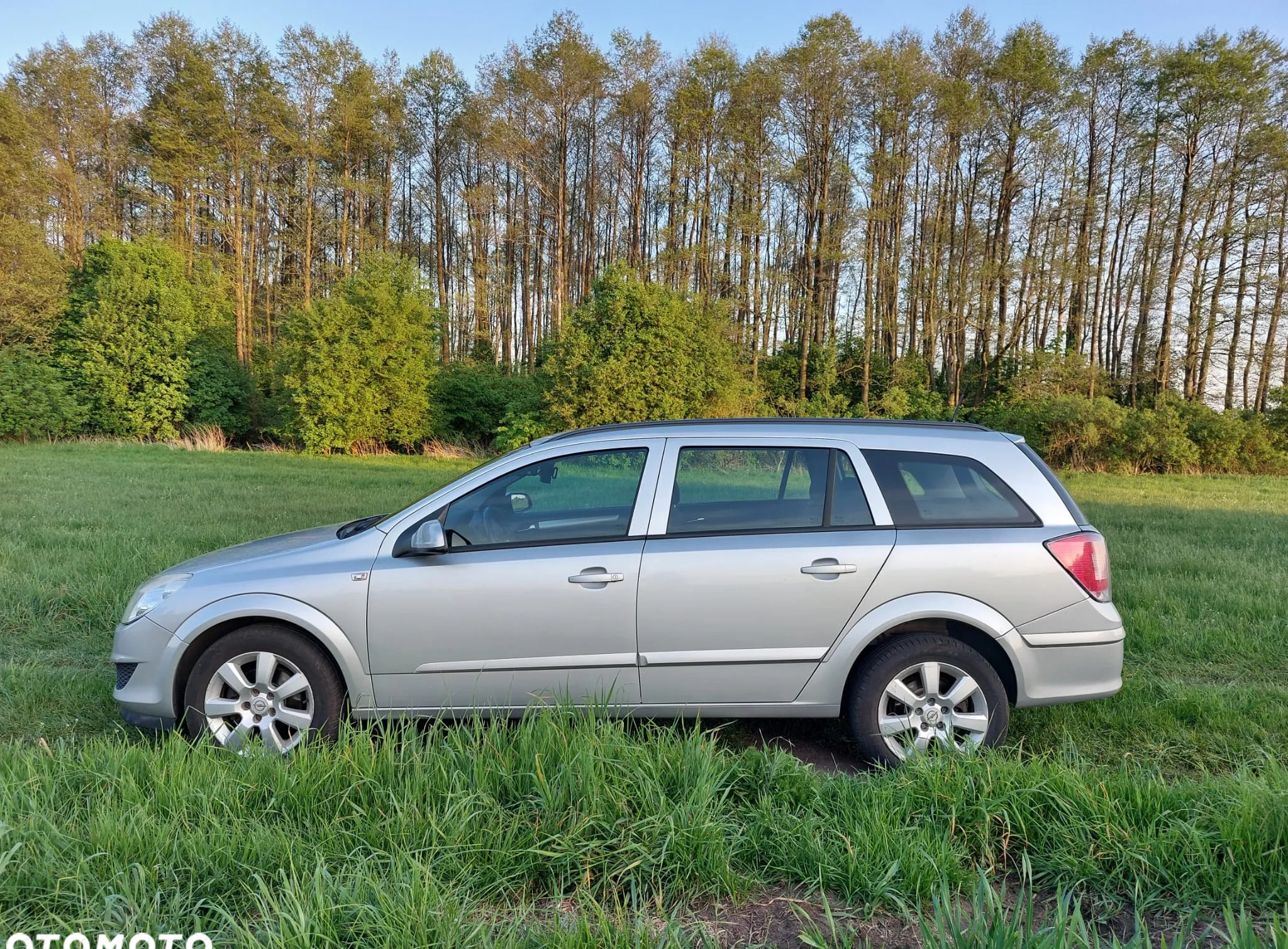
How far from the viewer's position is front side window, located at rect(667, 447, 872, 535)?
379cm

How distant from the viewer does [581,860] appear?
8.03 ft

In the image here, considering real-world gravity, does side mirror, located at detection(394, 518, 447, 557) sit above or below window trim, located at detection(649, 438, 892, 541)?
below

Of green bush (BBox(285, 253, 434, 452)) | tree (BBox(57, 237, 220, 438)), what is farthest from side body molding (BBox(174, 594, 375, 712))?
tree (BBox(57, 237, 220, 438))

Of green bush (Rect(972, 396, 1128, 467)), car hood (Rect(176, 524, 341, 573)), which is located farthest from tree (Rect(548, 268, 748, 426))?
car hood (Rect(176, 524, 341, 573))

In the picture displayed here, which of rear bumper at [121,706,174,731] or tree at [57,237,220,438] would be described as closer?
rear bumper at [121,706,174,731]

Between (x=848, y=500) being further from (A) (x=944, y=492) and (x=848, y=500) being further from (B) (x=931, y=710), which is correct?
(B) (x=931, y=710)

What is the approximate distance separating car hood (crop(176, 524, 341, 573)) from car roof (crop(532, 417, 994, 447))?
4.20ft

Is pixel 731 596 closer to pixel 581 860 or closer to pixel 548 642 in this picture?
pixel 548 642

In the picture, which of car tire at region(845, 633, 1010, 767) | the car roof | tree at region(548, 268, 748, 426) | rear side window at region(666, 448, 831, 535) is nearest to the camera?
car tire at region(845, 633, 1010, 767)

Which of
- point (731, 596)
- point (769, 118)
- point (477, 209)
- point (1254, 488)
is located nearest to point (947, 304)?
point (769, 118)

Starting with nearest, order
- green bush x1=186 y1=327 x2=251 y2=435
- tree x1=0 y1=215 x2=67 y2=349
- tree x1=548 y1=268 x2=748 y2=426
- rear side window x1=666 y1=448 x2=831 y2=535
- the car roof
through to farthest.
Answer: rear side window x1=666 y1=448 x2=831 y2=535 < the car roof < tree x1=548 y1=268 x2=748 y2=426 < tree x1=0 y1=215 x2=67 y2=349 < green bush x1=186 y1=327 x2=251 y2=435

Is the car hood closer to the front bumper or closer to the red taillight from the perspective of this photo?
the front bumper

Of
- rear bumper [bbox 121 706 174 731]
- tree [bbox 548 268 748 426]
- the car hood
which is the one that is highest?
tree [bbox 548 268 748 426]

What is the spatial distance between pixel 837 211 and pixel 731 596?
32150 mm
